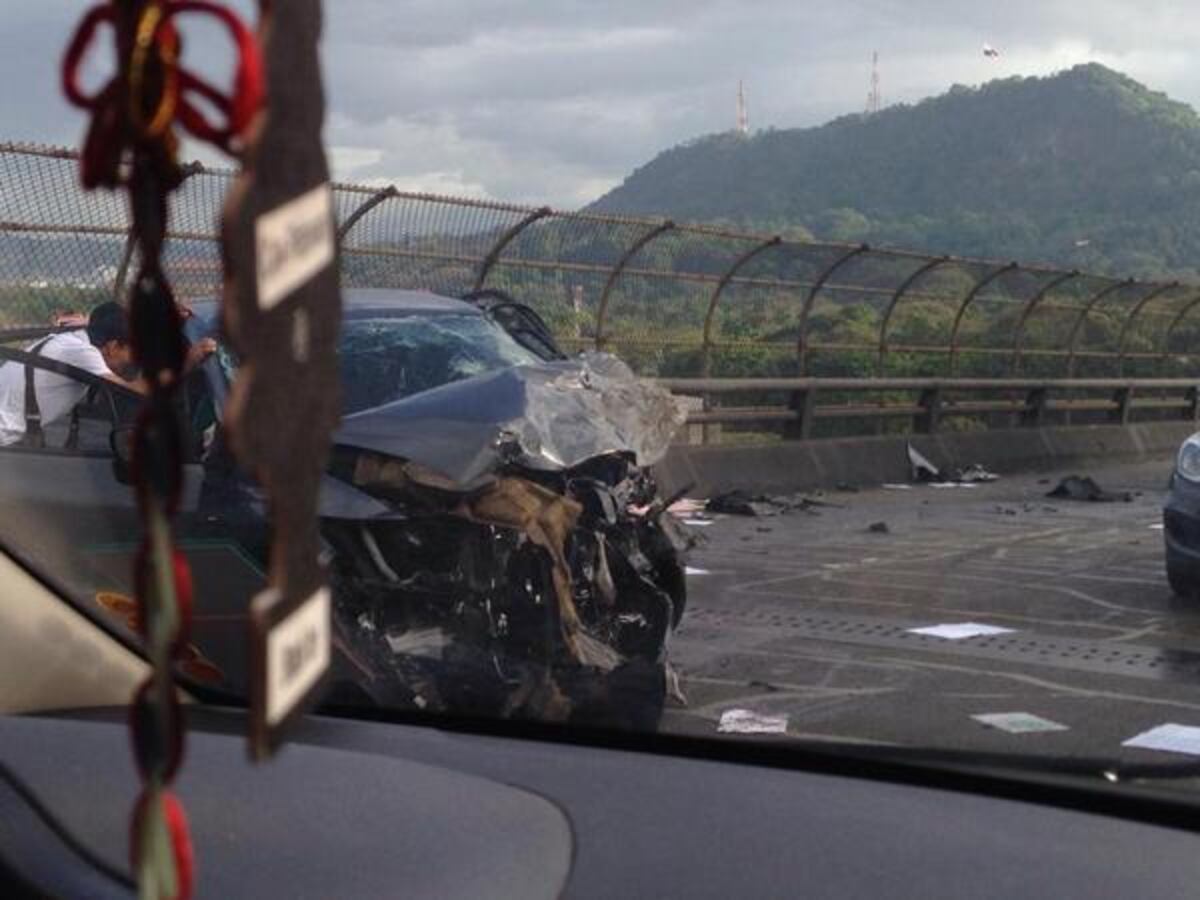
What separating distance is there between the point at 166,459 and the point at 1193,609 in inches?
249

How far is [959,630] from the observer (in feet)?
18.2

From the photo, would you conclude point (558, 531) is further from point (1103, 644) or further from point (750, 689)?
point (1103, 644)

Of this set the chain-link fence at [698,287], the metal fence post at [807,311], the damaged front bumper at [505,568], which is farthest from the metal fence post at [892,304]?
the damaged front bumper at [505,568]

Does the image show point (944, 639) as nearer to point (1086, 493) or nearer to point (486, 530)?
point (486, 530)

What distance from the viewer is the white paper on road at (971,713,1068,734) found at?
12.5ft

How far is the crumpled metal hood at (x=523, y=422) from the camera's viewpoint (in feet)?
13.9

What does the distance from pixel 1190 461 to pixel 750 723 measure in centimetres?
468

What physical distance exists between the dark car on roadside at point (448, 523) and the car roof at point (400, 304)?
0.06ft

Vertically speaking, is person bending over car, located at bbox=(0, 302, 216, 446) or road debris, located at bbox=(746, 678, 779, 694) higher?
person bending over car, located at bbox=(0, 302, 216, 446)

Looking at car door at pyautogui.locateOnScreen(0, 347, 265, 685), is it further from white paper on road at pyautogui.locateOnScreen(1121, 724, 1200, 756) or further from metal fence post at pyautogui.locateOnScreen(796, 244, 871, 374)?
metal fence post at pyautogui.locateOnScreen(796, 244, 871, 374)

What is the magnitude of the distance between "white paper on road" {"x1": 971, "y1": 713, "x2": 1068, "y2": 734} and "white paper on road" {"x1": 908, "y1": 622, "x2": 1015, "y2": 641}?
4.35 feet

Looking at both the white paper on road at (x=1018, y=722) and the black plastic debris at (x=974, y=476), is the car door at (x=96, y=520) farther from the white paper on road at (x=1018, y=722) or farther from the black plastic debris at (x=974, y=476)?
the black plastic debris at (x=974, y=476)

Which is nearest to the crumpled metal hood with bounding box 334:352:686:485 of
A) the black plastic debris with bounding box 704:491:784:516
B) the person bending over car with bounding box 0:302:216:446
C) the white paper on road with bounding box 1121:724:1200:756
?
the person bending over car with bounding box 0:302:216:446

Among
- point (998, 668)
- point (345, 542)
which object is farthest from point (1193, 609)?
point (345, 542)
